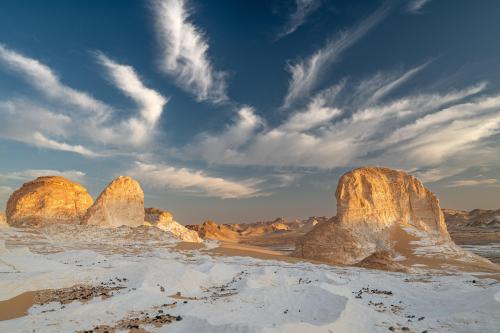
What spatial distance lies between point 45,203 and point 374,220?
169ft

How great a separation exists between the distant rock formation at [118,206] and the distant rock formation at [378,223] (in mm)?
29423

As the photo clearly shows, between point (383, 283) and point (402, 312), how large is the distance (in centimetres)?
745

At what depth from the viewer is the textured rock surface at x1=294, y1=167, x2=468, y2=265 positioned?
41438mm

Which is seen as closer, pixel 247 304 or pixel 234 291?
pixel 247 304

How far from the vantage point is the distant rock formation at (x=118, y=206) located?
51250mm

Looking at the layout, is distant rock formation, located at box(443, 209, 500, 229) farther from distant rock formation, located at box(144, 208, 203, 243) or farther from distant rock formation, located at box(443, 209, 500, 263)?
distant rock formation, located at box(144, 208, 203, 243)

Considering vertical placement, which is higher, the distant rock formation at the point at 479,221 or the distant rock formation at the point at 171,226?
the distant rock formation at the point at 479,221

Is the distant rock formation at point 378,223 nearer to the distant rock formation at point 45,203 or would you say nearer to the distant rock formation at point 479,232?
the distant rock formation at point 479,232

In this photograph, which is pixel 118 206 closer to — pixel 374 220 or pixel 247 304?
pixel 374 220

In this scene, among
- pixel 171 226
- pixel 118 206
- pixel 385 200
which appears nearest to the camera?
pixel 385 200

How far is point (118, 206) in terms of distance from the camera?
5456 cm

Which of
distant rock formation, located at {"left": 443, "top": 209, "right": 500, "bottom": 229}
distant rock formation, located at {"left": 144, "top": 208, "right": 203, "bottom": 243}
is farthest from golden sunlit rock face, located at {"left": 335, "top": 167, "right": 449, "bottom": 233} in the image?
distant rock formation, located at {"left": 443, "top": 209, "right": 500, "bottom": 229}

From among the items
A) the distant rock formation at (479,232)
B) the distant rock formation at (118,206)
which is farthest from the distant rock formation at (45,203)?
the distant rock formation at (479,232)

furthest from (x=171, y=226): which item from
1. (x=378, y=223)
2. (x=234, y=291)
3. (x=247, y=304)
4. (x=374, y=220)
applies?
(x=247, y=304)
